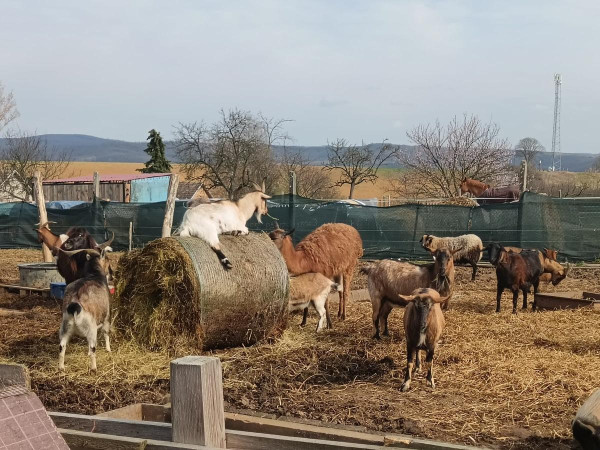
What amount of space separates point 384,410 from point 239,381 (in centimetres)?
171

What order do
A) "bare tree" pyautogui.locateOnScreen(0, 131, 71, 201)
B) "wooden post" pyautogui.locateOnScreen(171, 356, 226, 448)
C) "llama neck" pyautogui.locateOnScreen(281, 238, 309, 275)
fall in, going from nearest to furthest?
"wooden post" pyautogui.locateOnScreen(171, 356, 226, 448)
"llama neck" pyautogui.locateOnScreen(281, 238, 309, 275)
"bare tree" pyautogui.locateOnScreen(0, 131, 71, 201)

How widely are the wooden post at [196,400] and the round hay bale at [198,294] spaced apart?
16.2 feet

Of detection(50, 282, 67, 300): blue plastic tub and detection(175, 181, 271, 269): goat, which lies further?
detection(50, 282, 67, 300): blue plastic tub

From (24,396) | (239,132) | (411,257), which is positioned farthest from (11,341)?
(239,132)

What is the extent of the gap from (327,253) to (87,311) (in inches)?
172

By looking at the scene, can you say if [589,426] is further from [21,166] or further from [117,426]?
[21,166]

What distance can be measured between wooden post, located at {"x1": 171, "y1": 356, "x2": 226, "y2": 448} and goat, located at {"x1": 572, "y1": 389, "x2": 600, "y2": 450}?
265 cm

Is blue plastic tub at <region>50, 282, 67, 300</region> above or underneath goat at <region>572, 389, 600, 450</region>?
underneath

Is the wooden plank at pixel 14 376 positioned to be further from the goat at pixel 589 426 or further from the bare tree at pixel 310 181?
the bare tree at pixel 310 181

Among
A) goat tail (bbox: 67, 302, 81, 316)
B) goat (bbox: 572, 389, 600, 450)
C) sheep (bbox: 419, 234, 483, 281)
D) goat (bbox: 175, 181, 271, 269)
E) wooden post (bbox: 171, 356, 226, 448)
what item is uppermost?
goat (bbox: 175, 181, 271, 269)

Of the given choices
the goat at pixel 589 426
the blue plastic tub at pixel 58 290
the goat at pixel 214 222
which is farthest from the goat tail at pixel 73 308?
the goat at pixel 589 426

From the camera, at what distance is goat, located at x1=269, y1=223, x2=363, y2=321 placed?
10.9 metres

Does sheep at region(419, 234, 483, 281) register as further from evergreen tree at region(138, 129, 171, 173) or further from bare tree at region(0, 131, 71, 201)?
evergreen tree at region(138, 129, 171, 173)

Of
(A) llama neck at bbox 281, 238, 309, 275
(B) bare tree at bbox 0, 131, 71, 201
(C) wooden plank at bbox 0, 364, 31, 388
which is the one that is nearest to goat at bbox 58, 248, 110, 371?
(A) llama neck at bbox 281, 238, 309, 275
